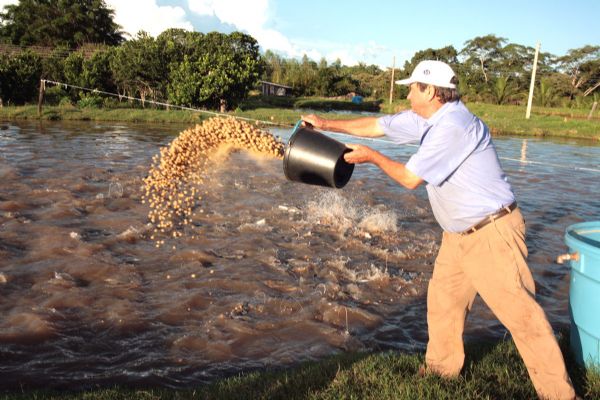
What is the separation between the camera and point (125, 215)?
7.18 meters

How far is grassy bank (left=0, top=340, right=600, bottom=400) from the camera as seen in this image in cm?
270

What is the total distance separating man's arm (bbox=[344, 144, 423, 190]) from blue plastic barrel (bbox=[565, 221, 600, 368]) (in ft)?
3.32

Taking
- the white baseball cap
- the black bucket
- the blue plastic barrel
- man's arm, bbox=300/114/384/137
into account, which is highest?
the white baseball cap

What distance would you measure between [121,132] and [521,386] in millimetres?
16662

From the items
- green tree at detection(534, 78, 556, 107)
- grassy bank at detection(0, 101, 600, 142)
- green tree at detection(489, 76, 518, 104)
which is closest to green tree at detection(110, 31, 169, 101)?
grassy bank at detection(0, 101, 600, 142)

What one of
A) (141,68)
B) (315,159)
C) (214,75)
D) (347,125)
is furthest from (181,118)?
(315,159)

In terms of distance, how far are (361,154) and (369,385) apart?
1335mm

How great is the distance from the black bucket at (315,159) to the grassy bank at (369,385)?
1.21m

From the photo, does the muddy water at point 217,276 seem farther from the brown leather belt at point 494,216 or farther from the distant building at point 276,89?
the distant building at point 276,89

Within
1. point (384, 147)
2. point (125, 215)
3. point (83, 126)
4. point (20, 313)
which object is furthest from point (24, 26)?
point (20, 313)

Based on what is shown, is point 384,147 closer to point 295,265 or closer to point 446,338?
point 295,265

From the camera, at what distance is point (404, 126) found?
10.8ft

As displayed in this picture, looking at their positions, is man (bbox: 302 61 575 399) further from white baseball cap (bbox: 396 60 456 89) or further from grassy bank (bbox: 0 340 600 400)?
grassy bank (bbox: 0 340 600 400)

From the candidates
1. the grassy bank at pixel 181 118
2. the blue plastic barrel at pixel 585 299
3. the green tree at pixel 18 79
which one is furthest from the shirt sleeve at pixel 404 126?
the green tree at pixel 18 79
